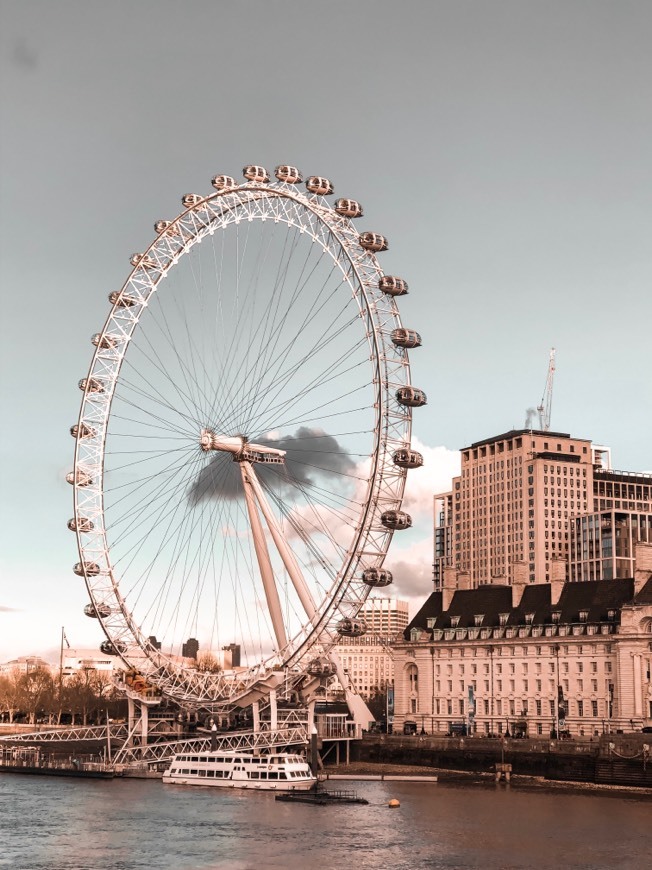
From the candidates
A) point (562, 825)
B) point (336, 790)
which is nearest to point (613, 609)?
point (336, 790)

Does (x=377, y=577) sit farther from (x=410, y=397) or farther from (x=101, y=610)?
(x=101, y=610)

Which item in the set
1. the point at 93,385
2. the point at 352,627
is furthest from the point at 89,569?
the point at 352,627

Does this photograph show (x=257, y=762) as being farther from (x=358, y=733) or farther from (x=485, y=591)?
(x=485, y=591)

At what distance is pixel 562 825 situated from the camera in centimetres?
7706

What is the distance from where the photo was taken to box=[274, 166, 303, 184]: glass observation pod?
330ft

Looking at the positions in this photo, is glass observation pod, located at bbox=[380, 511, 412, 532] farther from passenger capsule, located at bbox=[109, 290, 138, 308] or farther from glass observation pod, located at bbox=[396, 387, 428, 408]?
passenger capsule, located at bbox=[109, 290, 138, 308]

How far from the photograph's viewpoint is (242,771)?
336ft

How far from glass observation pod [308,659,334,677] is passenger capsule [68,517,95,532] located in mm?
23316

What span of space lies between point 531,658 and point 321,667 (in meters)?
24.7

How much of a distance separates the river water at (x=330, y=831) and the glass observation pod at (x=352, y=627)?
460 inches

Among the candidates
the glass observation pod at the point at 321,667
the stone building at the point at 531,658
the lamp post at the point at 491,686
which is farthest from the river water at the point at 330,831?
the lamp post at the point at 491,686

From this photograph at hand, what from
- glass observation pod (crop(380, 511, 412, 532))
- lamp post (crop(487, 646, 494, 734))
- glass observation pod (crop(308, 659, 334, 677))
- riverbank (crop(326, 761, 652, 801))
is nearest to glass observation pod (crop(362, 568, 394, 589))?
glass observation pod (crop(380, 511, 412, 532))

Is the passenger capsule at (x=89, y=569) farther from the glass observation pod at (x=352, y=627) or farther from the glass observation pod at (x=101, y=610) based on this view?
the glass observation pod at (x=352, y=627)

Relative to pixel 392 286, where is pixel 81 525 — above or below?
below
